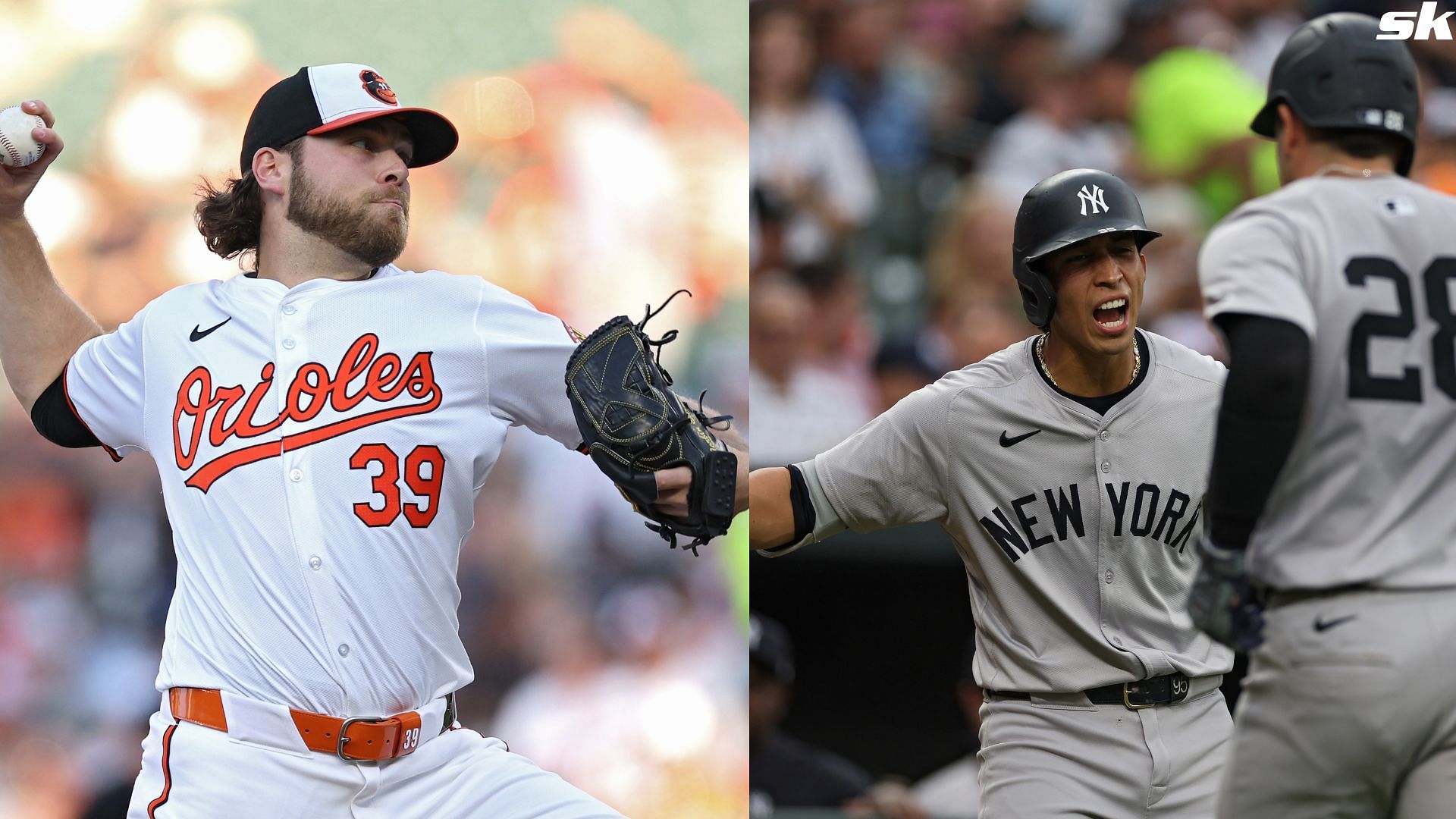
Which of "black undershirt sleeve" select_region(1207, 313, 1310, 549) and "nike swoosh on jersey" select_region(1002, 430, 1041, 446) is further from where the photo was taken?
"nike swoosh on jersey" select_region(1002, 430, 1041, 446)

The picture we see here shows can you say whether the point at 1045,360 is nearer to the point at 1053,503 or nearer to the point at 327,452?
the point at 1053,503

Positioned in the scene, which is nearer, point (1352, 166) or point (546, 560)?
point (1352, 166)

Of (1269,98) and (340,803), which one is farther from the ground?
(1269,98)

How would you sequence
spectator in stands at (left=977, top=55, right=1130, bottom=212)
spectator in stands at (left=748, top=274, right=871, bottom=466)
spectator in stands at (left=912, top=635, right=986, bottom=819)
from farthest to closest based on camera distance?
spectator in stands at (left=977, top=55, right=1130, bottom=212), spectator in stands at (left=748, top=274, right=871, bottom=466), spectator in stands at (left=912, top=635, right=986, bottom=819)

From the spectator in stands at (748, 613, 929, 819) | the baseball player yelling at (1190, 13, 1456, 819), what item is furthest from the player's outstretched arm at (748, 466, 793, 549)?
the spectator in stands at (748, 613, 929, 819)

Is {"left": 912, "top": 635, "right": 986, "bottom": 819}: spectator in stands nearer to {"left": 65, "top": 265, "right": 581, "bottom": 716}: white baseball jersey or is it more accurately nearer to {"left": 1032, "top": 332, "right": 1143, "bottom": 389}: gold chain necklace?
{"left": 1032, "top": 332, "right": 1143, "bottom": 389}: gold chain necklace

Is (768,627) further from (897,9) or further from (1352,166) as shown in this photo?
(1352,166)

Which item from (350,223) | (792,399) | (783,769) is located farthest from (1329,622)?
(792,399)

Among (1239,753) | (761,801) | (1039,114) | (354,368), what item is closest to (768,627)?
(761,801)
